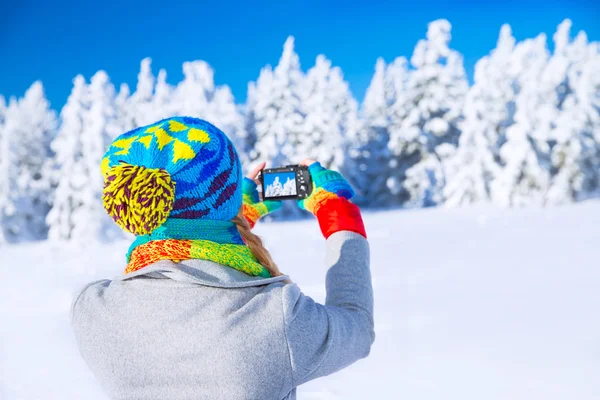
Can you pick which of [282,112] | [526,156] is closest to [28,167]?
[282,112]

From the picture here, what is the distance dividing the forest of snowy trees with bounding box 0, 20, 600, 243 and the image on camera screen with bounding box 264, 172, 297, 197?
26.1 m

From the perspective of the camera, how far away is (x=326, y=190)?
71.2 inches

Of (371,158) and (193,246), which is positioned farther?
(371,158)

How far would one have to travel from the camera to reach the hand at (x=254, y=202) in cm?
225

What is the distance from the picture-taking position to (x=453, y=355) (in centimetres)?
565

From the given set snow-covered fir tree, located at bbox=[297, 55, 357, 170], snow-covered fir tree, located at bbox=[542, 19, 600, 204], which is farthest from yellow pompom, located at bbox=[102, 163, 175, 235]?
snow-covered fir tree, located at bbox=[542, 19, 600, 204]

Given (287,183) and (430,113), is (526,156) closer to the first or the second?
(430,113)

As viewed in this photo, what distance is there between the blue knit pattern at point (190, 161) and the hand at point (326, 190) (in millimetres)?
371

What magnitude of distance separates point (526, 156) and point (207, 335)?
1328 inches

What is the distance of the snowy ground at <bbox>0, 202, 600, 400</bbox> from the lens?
4.93m

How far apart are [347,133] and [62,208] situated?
71.7 ft

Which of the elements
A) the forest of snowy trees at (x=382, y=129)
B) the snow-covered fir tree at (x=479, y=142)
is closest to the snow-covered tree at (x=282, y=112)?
the forest of snowy trees at (x=382, y=129)

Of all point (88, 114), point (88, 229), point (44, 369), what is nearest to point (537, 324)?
point (44, 369)

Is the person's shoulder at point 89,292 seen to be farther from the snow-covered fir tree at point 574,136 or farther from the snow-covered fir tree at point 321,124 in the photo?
the snow-covered fir tree at point 574,136
